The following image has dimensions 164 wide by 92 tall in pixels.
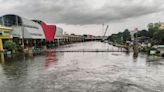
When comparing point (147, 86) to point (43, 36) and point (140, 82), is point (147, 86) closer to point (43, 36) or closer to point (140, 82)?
point (140, 82)

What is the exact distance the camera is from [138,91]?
1761 cm

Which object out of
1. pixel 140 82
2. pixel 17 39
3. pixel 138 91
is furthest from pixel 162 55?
pixel 17 39

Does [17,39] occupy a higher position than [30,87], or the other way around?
[17,39]

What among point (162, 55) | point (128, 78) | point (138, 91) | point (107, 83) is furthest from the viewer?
point (162, 55)

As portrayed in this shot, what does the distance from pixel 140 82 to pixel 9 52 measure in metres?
40.6

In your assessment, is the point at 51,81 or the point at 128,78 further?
the point at 128,78

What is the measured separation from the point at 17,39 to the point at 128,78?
56.6 metres

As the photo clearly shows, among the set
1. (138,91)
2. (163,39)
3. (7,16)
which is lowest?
(138,91)

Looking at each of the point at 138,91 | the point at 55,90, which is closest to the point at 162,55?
the point at 138,91

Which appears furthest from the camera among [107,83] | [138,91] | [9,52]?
[9,52]

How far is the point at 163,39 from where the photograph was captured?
68875 mm

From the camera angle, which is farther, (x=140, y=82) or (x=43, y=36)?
(x=43, y=36)

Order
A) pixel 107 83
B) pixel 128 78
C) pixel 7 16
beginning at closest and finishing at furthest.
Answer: pixel 107 83 < pixel 128 78 < pixel 7 16

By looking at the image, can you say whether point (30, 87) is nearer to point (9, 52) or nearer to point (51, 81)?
point (51, 81)
